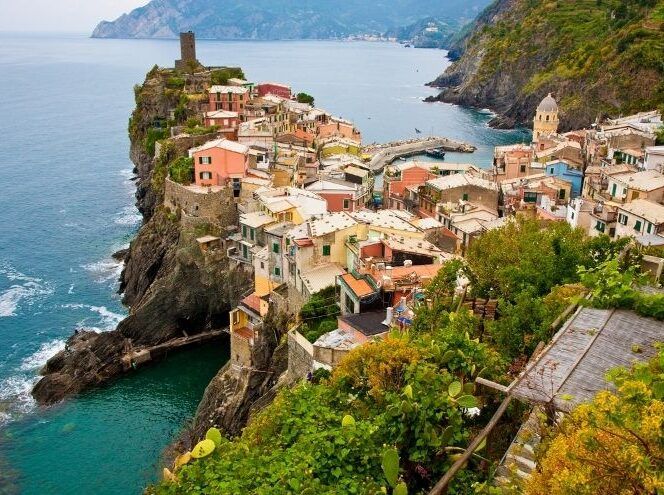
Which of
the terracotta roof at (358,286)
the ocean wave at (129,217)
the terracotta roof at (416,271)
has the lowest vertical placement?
the ocean wave at (129,217)

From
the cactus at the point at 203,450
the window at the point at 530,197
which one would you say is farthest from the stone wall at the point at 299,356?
the window at the point at 530,197

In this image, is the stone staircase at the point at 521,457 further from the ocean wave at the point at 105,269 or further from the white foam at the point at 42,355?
the ocean wave at the point at 105,269

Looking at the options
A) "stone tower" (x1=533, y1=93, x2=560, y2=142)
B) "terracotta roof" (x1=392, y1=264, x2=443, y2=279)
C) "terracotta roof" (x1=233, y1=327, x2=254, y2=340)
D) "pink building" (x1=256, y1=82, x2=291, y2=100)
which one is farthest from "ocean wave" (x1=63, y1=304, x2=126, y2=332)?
"stone tower" (x1=533, y1=93, x2=560, y2=142)

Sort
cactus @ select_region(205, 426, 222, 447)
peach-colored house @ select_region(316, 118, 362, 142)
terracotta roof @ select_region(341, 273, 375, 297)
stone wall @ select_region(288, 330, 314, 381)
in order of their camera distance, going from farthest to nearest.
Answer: peach-colored house @ select_region(316, 118, 362, 142)
terracotta roof @ select_region(341, 273, 375, 297)
stone wall @ select_region(288, 330, 314, 381)
cactus @ select_region(205, 426, 222, 447)

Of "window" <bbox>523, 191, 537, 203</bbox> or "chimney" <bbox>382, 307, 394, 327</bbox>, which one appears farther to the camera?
"window" <bbox>523, 191, 537, 203</bbox>

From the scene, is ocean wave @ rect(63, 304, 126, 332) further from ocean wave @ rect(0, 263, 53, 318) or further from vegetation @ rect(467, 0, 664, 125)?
vegetation @ rect(467, 0, 664, 125)

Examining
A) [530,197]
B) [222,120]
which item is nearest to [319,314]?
[530,197]
